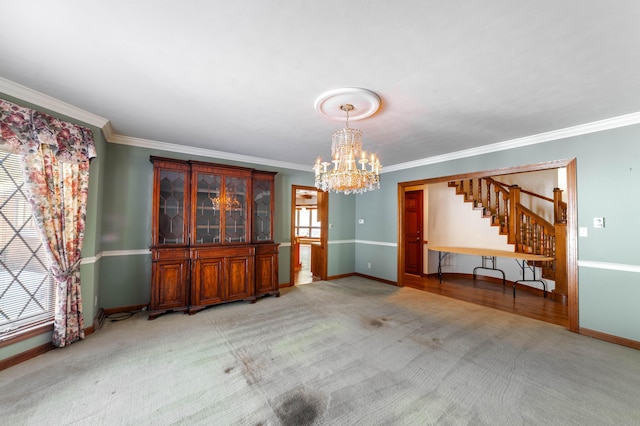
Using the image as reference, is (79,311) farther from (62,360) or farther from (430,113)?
(430,113)

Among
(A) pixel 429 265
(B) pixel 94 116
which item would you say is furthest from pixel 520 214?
(B) pixel 94 116

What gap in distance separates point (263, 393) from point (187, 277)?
2.24 metres

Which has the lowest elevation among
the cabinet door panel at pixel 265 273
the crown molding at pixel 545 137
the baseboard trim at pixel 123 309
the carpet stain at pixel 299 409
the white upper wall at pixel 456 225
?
the carpet stain at pixel 299 409

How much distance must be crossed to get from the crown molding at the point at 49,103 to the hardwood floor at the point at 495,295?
5.57 m

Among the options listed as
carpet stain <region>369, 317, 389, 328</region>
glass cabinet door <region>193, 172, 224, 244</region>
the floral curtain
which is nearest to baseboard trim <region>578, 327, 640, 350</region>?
carpet stain <region>369, 317, 389, 328</region>

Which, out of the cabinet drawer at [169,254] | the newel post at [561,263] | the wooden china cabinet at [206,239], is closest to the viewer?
the cabinet drawer at [169,254]

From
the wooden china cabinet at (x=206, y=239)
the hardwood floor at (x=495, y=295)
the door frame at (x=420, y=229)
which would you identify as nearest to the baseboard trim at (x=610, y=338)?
the hardwood floor at (x=495, y=295)

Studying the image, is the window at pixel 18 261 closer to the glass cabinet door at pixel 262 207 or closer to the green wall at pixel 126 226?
the green wall at pixel 126 226

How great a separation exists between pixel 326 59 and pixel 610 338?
13.7ft

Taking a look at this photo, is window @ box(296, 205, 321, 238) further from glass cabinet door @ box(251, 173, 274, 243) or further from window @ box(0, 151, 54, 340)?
window @ box(0, 151, 54, 340)

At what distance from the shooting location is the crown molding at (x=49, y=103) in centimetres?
223

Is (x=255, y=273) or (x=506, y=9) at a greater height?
(x=506, y=9)

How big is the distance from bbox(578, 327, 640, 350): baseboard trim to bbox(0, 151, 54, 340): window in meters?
5.88

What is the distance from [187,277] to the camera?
11.7 feet
